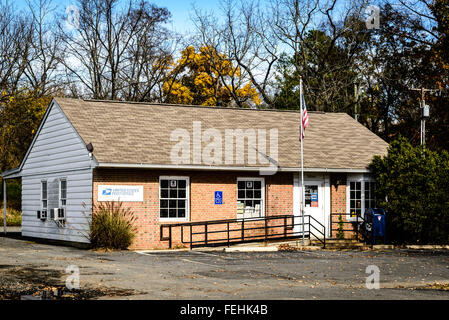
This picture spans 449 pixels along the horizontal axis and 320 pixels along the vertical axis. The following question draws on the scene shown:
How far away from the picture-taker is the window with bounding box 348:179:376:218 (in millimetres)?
26047

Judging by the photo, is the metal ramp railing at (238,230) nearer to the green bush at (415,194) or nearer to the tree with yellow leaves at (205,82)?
the green bush at (415,194)

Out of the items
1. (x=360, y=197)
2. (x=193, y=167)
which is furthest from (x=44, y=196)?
(x=360, y=197)

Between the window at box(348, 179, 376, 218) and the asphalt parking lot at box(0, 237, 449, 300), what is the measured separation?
420cm

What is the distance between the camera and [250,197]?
24547 millimetres

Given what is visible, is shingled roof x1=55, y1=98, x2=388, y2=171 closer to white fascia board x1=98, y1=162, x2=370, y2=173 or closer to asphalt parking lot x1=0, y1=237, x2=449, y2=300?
white fascia board x1=98, y1=162, x2=370, y2=173

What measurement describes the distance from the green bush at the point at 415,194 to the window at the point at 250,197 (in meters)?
4.78

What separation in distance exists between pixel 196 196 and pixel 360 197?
7.28 meters

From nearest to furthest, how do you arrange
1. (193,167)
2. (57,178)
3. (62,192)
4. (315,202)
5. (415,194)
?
(193,167)
(415,194)
(62,192)
(57,178)
(315,202)

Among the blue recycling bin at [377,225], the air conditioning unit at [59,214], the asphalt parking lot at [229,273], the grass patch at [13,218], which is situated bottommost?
the grass patch at [13,218]

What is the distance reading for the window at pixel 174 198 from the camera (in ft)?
75.7

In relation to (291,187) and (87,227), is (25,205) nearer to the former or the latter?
(87,227)

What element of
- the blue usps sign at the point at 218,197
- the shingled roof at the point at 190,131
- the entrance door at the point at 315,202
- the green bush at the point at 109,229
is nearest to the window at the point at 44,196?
the shingled roof at the point at 190,131

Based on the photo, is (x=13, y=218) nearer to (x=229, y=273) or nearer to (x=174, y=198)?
(x=174, y=198)
